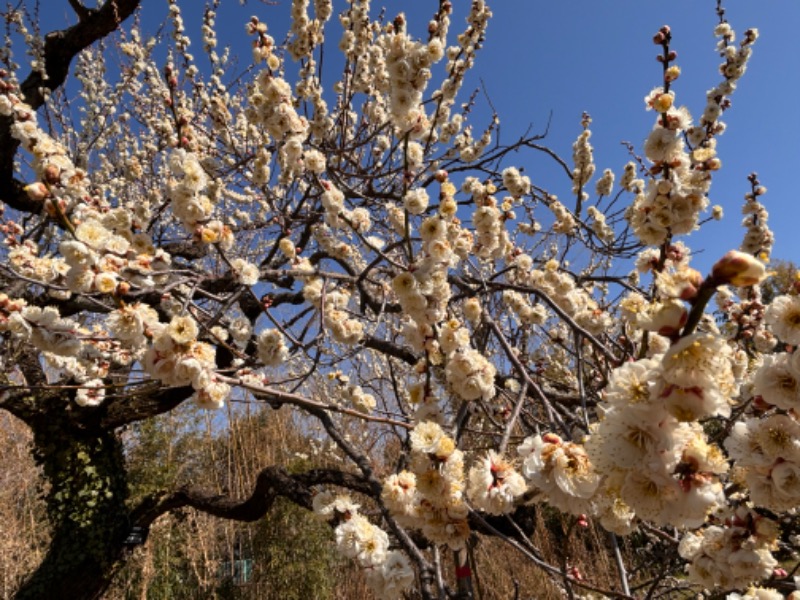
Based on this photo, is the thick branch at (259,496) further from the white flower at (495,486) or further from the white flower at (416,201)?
the white flower at (495,486)

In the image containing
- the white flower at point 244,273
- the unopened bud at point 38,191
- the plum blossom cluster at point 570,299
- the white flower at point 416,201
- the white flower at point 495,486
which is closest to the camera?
the white flower at point 495,486

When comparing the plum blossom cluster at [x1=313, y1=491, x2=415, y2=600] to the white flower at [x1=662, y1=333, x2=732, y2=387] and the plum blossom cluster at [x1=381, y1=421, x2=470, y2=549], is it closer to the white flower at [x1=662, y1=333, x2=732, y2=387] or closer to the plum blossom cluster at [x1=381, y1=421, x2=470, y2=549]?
the plum blossom cluster at [x1=381, y1=421, x2=470, y2=549]

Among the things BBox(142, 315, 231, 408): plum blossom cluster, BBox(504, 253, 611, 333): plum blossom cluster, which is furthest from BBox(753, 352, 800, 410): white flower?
BBox(504, 253, 611, 333): plum blossom cluster

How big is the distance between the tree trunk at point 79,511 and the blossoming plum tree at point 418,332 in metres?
0.02

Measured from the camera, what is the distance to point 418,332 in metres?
1.70

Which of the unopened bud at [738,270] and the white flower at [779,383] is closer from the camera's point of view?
the unopened bud at [738,270]

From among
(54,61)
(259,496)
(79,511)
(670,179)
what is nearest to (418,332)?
(670,179)

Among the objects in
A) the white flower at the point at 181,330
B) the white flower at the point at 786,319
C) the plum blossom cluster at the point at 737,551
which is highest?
the white flower at the point at 181,330

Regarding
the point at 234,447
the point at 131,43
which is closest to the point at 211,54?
the point at 131,43

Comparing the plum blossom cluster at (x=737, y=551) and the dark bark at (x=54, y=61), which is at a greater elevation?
the dark bark at (x=54, y=61)

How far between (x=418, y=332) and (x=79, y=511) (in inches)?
141

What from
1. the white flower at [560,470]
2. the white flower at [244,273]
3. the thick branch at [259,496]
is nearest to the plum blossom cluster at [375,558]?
the white flower at [560,470]

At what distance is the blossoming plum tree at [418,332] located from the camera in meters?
0.80

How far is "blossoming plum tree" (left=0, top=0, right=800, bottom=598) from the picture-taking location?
798mm
